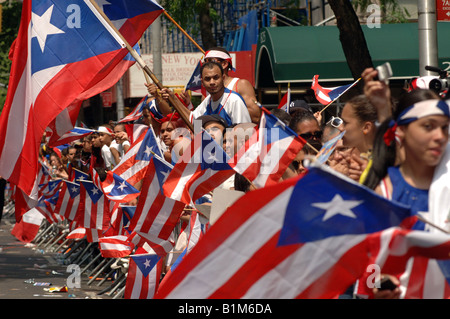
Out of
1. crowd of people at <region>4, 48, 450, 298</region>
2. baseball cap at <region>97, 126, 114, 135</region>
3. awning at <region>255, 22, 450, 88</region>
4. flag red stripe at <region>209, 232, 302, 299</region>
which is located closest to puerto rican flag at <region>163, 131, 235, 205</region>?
crowd of people at <region>4, 48, 450, 298</region>

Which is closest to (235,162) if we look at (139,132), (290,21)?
(139,132)

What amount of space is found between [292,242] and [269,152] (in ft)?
6.94

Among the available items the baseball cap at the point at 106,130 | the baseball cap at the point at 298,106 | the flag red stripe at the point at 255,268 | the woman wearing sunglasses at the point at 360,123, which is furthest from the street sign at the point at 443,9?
the flag red stripe at the point at 255,268

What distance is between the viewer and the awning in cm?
1945

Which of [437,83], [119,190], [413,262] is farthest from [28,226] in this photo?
[413,262]

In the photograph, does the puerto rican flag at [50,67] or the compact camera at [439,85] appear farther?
the puerto rican flag at [50,67]

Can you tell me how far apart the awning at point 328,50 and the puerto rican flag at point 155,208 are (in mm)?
11217

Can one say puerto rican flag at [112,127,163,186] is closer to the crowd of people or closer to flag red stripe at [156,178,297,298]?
the crowd of people

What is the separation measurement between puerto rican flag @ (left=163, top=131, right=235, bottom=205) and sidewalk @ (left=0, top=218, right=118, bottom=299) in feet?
13.6

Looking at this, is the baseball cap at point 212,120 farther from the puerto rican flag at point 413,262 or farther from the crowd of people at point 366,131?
the puerto rican flag at point 413,262

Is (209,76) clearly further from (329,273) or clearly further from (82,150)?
(82,150)

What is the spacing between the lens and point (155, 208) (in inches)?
326

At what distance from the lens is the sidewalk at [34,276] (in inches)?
456
